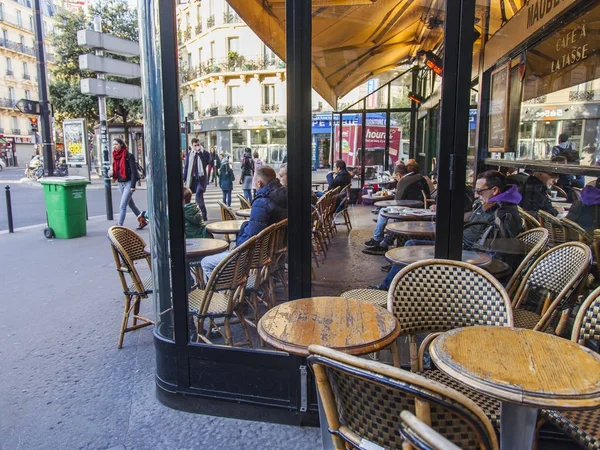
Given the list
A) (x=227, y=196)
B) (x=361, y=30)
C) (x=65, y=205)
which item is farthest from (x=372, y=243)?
(x=65, y=205)

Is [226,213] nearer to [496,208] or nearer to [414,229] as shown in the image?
[414,229]

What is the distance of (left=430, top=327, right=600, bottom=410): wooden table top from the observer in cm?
134

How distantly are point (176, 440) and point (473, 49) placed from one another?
8.97 feet

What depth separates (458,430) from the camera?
Answer: 4.02 feet

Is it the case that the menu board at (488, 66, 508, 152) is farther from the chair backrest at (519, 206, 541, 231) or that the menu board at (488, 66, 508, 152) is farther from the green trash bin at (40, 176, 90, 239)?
the green trash bin at (40, 176, 90, 239)

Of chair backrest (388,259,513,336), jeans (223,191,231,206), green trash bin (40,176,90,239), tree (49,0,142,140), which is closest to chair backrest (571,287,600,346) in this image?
chair backrest (388,259,513,336)

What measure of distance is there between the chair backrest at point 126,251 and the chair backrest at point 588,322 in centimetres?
288

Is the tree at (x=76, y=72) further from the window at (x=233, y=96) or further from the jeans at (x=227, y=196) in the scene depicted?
the window at (x=233, y=96)

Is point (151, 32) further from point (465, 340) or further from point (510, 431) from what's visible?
point (510, 431)

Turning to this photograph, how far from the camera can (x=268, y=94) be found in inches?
126

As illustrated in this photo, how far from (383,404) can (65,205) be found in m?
7.66

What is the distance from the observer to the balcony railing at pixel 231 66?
2840 mm

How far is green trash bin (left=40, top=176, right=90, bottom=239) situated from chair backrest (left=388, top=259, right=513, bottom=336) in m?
6.82

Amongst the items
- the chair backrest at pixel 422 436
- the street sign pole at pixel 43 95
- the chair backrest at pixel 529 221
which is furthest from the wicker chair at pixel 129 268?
the street sign pole at pixel 43 95
